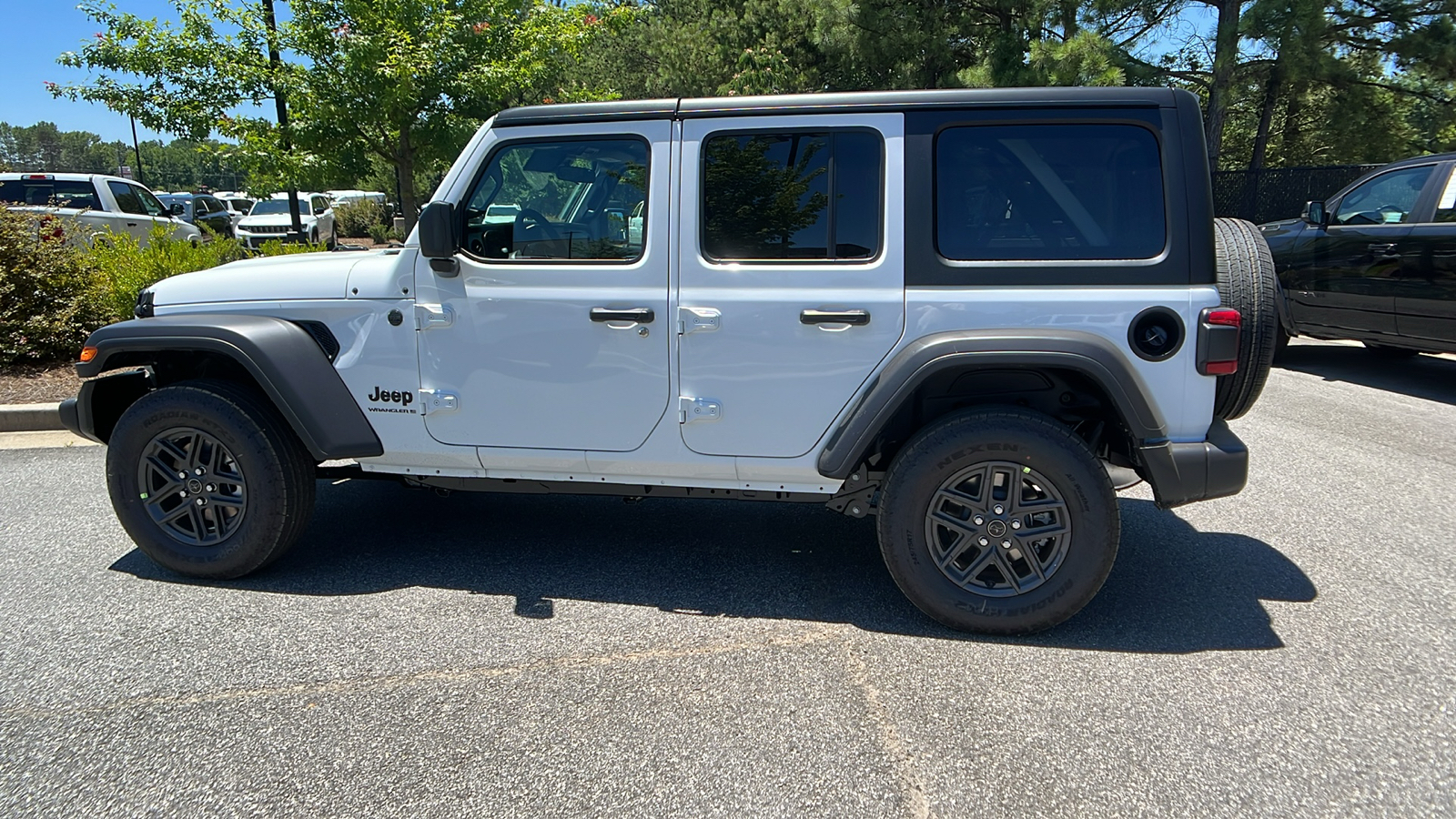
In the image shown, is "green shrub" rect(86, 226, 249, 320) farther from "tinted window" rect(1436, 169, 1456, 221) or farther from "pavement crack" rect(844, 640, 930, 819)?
"tinted window" rect(1436, 169, 1456, 221)

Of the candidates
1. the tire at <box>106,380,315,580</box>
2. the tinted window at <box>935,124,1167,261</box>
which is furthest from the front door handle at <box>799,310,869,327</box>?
the tire at <box>106,380,315,580</box>

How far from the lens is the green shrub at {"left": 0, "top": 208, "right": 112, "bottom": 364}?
7.27 m

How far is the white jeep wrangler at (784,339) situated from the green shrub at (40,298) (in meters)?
4.51

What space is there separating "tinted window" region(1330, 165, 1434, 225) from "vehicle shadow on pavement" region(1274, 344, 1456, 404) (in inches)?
57.1

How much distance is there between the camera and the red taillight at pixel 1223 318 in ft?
10.1

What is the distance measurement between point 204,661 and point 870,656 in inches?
93.2

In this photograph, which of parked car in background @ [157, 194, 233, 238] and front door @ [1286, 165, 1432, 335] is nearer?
front door @ [1286, 165, 1432, 335]

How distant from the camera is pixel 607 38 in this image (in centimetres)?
2164

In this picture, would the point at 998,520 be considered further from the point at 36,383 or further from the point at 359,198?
the point at 359,198

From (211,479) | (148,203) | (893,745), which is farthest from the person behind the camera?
(148,203)

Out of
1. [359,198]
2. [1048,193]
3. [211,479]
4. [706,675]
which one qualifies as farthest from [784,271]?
[359,198]

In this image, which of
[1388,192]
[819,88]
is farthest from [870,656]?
[819,88]

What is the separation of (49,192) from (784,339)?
14947 millimetres

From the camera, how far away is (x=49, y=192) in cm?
1351
